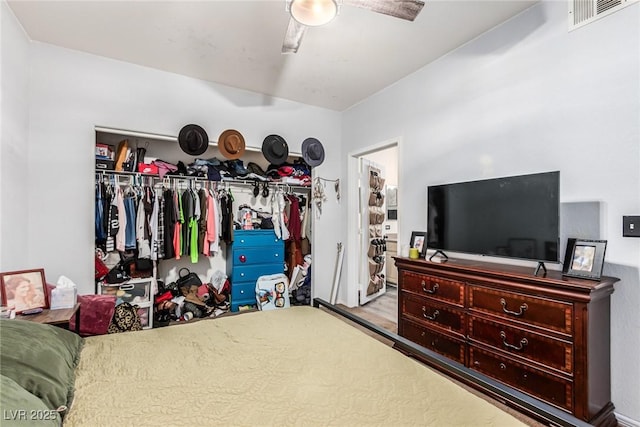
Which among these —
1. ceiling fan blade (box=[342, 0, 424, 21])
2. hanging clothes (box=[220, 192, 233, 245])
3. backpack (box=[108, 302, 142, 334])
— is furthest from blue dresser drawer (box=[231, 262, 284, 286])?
ceiling fan blade (box=[342, 0, 424, 21])

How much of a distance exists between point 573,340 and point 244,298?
3.22m

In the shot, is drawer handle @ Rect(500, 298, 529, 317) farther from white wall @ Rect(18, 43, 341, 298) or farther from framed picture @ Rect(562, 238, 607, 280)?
white wall @ Rect(18, 43, 341, 298)

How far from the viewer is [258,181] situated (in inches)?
162

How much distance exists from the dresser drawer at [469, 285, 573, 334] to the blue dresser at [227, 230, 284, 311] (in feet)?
8.32

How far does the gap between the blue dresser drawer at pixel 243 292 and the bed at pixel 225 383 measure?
2265 mm

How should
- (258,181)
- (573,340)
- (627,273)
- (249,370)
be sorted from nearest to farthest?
(249,370) < (573,340) < (627,273) < (258,181)

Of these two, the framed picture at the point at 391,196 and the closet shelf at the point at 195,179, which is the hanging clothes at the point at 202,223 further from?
the framed picture at the point at 391,196

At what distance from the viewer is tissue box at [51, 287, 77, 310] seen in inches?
83.4

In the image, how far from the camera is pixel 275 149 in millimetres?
3781

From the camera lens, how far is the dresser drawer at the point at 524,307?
168cm

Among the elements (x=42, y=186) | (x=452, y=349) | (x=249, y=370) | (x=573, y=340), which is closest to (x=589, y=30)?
(x=573, y=340)

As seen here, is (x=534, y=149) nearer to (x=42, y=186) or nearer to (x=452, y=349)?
(x=452, y=349)

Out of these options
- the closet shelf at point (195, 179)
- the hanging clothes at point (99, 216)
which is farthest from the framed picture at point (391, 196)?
the hanging clothes at point (99, 216)

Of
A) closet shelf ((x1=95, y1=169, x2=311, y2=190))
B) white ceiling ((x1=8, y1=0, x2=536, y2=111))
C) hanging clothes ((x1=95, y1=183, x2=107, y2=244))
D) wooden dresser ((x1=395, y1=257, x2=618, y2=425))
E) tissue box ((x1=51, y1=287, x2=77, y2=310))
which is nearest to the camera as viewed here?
wooden dresser ((x1=395, y1=257, x2=618, y2=425))
